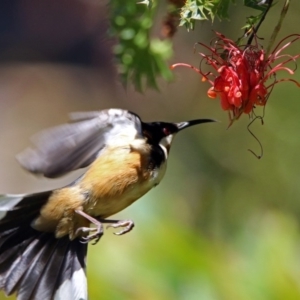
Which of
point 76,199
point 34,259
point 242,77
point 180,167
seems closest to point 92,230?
point 76,199

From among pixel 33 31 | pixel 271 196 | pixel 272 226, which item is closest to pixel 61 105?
pixel 33 31

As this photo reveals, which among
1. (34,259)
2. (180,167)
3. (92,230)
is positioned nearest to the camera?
(92,230)

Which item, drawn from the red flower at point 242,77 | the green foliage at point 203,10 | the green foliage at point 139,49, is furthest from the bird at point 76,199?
the green foliage at point 203,10

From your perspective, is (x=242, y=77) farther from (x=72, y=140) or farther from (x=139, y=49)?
(x=72, y=140)

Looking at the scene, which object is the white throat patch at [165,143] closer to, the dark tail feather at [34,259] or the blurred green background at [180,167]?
the blurred green background at [180,167]

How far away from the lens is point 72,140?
1973 mm

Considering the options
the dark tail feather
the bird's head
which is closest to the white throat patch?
the bird's head

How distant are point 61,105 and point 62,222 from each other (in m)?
3.00

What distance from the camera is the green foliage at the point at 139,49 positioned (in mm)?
2029

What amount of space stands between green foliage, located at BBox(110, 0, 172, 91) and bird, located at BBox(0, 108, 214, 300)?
0.36 feet

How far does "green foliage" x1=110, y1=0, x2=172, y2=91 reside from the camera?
203cm

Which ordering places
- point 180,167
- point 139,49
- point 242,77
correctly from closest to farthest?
1. point 242,77
2. point 139,49
3. point 180,167

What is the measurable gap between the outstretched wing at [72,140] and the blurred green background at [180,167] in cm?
29

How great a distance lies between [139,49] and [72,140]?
11.6 inches
